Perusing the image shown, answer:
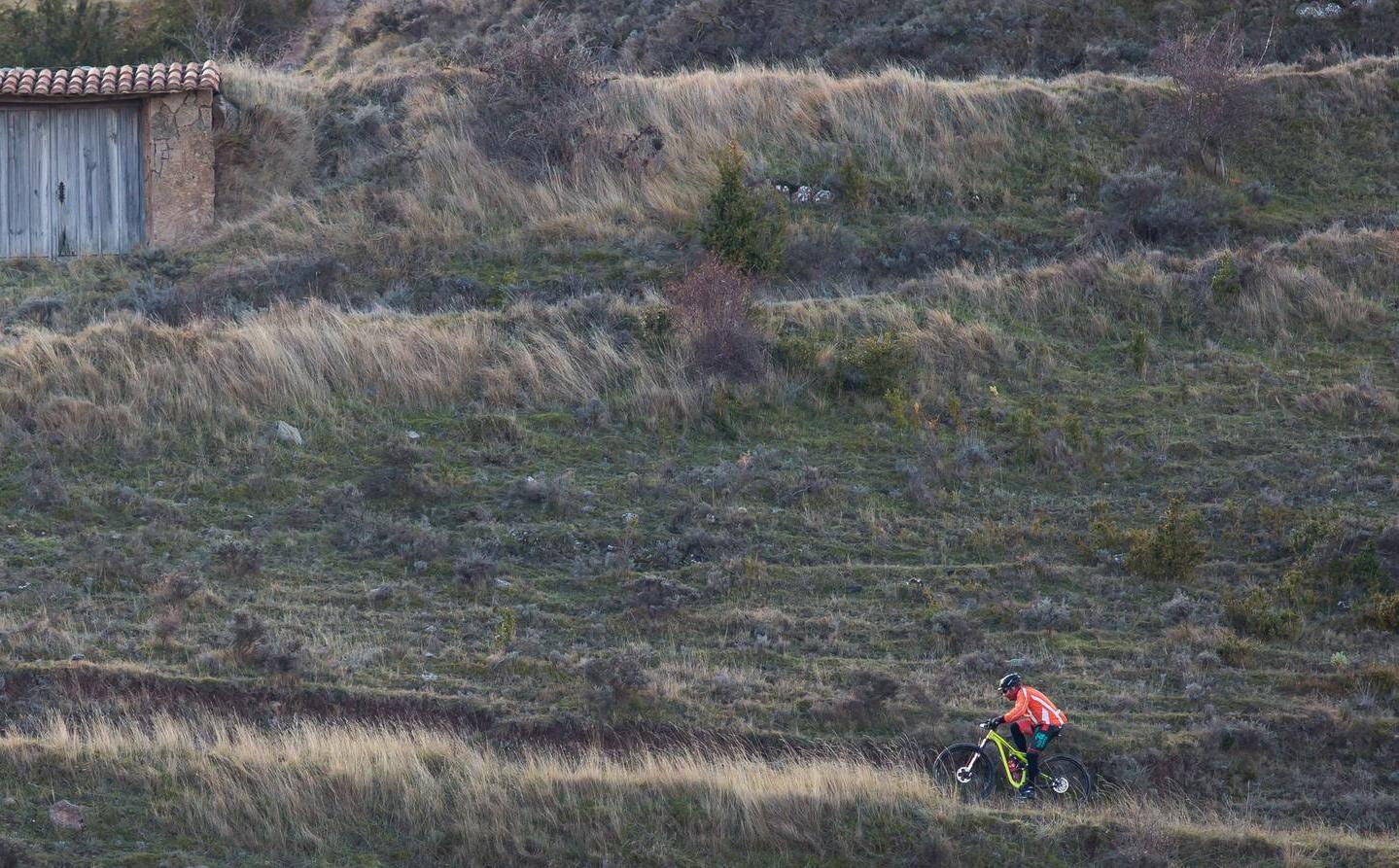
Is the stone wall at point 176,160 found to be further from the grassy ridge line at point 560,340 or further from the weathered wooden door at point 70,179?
the grassy ridge line at point 560,340

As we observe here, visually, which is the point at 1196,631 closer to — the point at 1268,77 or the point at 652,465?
the point at 652,465

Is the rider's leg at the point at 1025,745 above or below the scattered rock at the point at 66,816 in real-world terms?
above

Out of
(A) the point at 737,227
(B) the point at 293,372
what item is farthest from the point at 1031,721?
(A) the point at 737,227

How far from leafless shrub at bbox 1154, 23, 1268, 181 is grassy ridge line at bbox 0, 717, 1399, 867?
44.3 feet

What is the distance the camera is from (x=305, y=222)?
65.6ft

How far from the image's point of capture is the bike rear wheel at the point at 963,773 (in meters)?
9.62

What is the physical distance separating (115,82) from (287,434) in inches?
A: 324

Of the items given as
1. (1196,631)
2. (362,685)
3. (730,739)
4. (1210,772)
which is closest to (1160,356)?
(1196,631)

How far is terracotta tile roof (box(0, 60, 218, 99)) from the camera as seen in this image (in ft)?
65.1

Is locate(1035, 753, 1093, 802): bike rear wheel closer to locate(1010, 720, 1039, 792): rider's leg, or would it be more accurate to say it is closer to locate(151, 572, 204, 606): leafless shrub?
locate(1010, 720, 1039, 792): rider's leg

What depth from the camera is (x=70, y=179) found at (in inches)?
811

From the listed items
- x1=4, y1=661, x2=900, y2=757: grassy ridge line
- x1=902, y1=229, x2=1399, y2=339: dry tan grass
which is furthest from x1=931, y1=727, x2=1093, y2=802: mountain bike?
x1=902, y1=229, x2=1399, y2=339: dry tan grass

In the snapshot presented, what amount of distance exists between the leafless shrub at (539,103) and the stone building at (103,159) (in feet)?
12.6

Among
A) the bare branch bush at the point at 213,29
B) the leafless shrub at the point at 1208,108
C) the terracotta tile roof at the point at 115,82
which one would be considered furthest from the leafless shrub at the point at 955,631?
the bare branch bush at the point at 213,29
